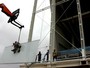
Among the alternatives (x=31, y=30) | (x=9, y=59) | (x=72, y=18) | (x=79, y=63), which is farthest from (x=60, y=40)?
(x=79, y=63)

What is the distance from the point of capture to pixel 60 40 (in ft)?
54.0

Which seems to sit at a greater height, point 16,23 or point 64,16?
point 64,16

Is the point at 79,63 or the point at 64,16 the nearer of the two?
the point at 79,63

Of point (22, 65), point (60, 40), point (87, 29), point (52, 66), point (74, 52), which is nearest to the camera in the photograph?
point (52, 66)

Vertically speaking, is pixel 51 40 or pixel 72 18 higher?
pixel 72 18

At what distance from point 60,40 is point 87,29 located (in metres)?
4.61

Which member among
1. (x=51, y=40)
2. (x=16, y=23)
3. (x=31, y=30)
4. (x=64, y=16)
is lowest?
(x=51, y=40)

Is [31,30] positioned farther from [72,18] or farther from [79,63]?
[79,63]

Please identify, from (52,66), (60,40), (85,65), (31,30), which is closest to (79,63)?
(85,65)

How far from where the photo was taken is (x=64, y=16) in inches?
672

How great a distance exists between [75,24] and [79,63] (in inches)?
338

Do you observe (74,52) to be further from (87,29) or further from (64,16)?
(87,29)

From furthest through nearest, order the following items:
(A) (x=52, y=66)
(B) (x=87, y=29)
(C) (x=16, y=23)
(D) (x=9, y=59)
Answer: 1. (B) (x=87, y=29)
2. (C) (x=16, y=23)
3. (D) (x=9, y=59)
4. (A) (x=52, y=66)

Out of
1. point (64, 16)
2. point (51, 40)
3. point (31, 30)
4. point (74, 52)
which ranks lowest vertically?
point (74, 52)
